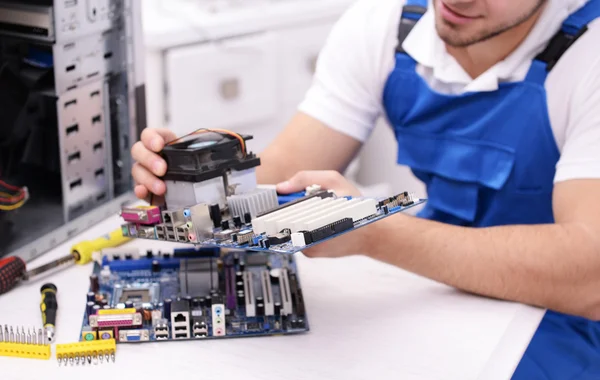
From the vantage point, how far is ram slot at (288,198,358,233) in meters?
1.06

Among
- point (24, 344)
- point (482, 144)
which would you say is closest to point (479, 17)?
point (482, 144)

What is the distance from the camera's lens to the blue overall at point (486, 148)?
4.92ft

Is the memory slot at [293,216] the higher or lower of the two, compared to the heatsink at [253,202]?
higher

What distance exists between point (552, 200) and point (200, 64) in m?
1.28

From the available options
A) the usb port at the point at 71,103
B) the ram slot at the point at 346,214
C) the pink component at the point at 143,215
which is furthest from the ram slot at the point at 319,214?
the usb port at the point at 71,103

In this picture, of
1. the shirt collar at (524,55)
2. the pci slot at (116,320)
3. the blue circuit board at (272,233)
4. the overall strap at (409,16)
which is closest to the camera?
the blue circuit board at (272,233)

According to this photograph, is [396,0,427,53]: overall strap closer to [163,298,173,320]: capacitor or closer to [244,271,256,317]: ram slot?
[244,271,256,317]: ram slot

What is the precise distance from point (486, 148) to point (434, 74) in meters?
0.17

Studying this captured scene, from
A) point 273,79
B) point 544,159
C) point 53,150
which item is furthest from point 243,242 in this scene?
point 273,79

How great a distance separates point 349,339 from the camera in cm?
117

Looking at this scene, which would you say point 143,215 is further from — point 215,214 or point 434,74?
point 434,74

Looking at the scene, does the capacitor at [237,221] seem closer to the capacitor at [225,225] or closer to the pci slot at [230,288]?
the capacitor at [225,225]

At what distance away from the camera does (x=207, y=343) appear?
115 cm

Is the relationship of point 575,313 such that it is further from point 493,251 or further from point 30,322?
point 30,322
